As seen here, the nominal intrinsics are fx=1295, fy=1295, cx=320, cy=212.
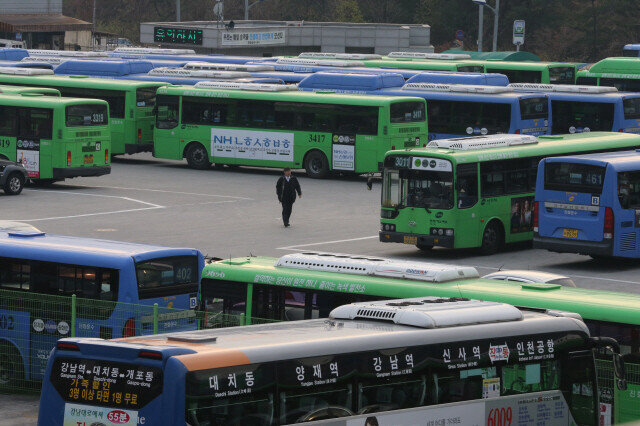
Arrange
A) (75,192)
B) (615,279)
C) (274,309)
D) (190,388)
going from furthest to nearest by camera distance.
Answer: (75,192) < (615,279) < (274,309) < (190,388)

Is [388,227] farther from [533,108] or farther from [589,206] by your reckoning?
[533,108]

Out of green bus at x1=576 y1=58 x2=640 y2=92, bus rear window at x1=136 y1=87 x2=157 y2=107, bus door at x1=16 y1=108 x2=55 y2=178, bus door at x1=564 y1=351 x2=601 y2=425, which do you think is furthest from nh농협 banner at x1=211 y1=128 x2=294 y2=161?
bus door at x1=564 y1=351 x2=601 y2=425

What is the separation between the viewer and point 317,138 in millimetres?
38625

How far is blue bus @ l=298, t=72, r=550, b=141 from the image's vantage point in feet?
131

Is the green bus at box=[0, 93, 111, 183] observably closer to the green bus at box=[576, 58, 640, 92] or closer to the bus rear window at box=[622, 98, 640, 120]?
the bus rear window at box=[622, 98, 640, 120]

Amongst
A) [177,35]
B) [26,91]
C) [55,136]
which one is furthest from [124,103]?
[177,35]

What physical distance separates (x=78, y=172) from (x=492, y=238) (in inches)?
534

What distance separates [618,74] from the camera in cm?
5000

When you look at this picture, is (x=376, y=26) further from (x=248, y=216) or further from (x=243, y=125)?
(x=248, y=216)

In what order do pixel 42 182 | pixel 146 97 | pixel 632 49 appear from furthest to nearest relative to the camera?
1. pixel 632 49
2. pixel 146 97
3. pixel 42 182

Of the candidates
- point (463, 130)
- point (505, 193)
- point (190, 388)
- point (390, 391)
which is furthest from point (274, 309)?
point (463, 130)

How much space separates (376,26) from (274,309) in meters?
61.3

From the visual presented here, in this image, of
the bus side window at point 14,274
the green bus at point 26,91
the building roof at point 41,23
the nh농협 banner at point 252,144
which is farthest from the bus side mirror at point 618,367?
the building roof at point 41,23

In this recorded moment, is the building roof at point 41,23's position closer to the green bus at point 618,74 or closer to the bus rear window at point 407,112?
the green bus at point 618,74
